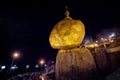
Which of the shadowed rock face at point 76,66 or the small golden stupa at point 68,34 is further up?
the small golden stupa at point 68,34

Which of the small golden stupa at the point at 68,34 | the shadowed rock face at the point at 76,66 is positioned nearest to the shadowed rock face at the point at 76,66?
the shadowed rock face at the point at 76,66

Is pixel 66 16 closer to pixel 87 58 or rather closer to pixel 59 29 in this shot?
pixel 59 29

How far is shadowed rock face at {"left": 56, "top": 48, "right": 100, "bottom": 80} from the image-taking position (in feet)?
24.3

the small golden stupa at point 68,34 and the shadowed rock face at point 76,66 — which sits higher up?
the small golden stupa at point 68,34

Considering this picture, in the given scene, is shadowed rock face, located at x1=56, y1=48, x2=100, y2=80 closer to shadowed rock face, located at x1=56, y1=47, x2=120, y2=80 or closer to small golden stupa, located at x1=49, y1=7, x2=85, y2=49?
shadowed rock face, located at x1=56, y1=47, x2=120, y2=80

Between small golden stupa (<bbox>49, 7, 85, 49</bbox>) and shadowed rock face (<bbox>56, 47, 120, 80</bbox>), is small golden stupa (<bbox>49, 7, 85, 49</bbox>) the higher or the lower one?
the higher one

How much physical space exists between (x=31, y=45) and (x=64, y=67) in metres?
44.6

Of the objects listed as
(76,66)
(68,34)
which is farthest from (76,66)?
(68,34)

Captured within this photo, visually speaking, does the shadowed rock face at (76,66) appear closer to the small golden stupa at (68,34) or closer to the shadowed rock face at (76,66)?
the shadowed rock face at (76,66)

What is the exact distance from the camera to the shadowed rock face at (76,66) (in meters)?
7.40

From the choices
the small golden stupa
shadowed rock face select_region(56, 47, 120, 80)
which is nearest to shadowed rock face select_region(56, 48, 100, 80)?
shadowed rock face select_region(56, 47, 120, 80)

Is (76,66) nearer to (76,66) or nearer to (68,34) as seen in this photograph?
(76,66)

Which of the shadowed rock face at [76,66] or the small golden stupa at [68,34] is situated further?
the small golden stupa at [68,34]

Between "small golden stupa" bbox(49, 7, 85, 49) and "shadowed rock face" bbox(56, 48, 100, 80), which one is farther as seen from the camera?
"small golden stupa" bbox(49, 7, 85, 49)
